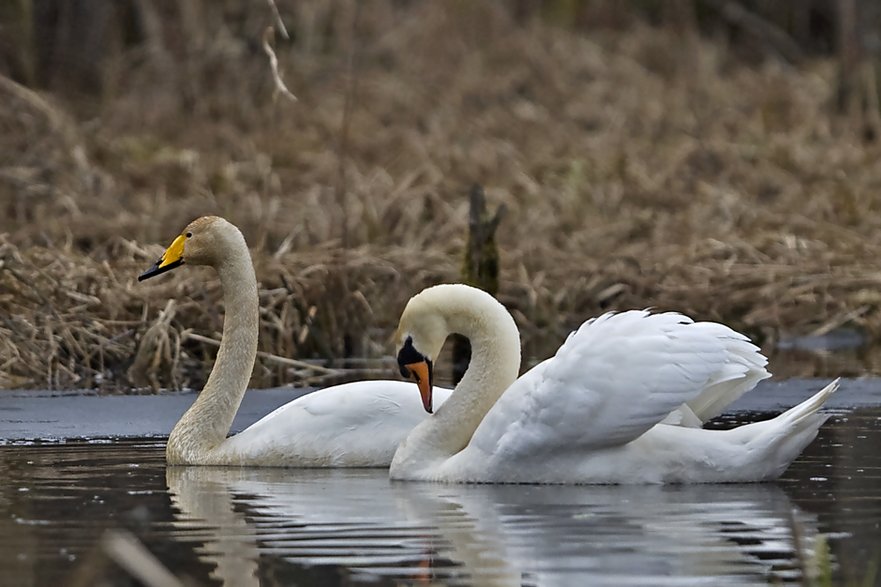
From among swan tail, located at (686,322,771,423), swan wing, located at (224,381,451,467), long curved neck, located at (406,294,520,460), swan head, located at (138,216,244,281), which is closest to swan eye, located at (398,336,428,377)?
long curved neck, located at (406,294,520,460)

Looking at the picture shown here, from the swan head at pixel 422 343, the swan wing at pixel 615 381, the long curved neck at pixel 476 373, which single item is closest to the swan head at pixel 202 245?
the swan head at pixel 422 343

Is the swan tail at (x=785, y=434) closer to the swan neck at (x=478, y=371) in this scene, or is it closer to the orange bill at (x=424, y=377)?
the swan neck at (x=478, y=371)

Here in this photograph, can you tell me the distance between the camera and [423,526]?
6191 millimetres

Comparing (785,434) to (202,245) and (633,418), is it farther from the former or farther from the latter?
(202,245)

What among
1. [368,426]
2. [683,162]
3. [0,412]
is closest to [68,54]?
[683,162]

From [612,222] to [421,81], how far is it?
22.1 feet

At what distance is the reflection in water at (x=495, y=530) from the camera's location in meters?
5.29

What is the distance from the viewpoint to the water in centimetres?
529

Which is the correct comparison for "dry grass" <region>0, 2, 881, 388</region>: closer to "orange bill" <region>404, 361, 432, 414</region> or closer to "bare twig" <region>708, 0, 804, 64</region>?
"bare twig" <region>708, 0, 804, 64</region>

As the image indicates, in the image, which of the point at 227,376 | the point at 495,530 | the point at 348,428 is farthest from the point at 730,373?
the point at 227,376

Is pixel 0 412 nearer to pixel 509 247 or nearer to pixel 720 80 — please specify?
pixel 509 247

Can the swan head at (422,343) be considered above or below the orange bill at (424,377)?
above

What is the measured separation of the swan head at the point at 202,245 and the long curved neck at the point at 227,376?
2.6 inches

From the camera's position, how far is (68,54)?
65.7ft
